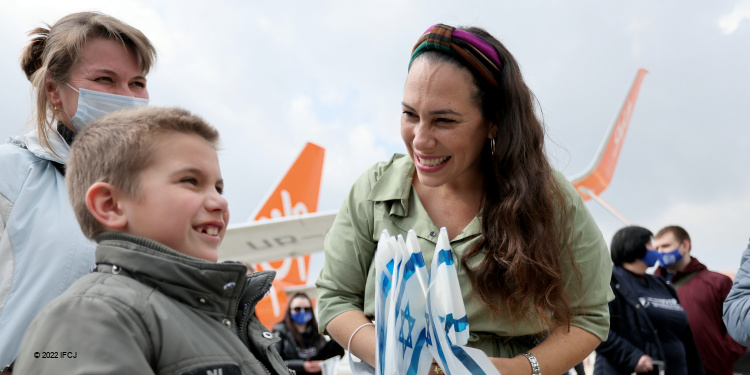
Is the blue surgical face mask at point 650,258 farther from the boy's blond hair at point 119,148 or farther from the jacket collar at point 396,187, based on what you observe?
the boy's blond hair at point 119,148

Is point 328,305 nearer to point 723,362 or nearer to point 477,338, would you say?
point 477,338

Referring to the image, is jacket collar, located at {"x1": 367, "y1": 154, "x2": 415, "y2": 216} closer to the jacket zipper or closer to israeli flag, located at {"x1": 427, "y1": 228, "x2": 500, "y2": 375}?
israeli flag, located at {"x1": 427, "y1": 228, "x2": 500, "y2": 375}

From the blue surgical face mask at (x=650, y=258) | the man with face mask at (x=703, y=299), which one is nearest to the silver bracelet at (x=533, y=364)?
the blue surgical face mask at (x=650, y=258)

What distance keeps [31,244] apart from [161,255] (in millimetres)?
660

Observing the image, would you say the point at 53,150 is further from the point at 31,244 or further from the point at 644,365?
the point at 644,365

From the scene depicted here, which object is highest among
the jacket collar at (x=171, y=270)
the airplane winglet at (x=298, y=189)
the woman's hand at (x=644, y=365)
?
the airplane winglet at (x=298, y=189)

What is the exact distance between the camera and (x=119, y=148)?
1444mm

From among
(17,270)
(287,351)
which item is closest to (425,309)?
(17,270)

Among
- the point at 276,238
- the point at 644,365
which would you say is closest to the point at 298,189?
the point at 276,238

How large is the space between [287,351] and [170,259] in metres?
5.52

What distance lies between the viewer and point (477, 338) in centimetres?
196

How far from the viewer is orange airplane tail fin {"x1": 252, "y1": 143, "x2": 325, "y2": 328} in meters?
16.2

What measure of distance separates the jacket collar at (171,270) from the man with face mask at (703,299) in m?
4.70

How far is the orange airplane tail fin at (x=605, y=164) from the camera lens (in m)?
22.6
